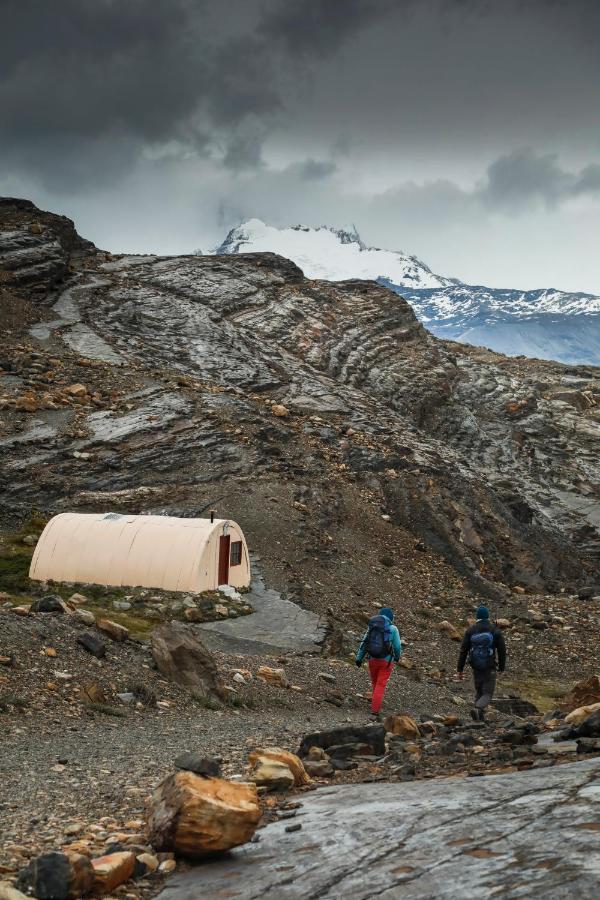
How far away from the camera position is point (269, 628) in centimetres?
2856

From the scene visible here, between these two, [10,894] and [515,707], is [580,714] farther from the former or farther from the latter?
[10,894]

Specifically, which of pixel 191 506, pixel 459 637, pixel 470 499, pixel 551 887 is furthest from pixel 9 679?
pixel 470 499

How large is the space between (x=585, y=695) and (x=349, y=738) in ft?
25.8

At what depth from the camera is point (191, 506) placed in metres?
39.0

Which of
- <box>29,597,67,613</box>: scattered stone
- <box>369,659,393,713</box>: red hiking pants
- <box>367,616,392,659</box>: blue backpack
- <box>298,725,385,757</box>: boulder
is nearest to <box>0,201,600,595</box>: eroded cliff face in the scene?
<box>369,659,393,713</box>: red hiking pants

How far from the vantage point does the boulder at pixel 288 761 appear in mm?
11117

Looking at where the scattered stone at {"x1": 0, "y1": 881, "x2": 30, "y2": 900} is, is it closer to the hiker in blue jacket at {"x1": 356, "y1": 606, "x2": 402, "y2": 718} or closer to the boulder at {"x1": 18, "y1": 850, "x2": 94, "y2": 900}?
the boulder at {"x1": 18, "y1": 850, "x2": 94, "y2": 900}

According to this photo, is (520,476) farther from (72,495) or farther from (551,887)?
(551,887)

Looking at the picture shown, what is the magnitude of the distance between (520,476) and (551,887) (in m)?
54.1

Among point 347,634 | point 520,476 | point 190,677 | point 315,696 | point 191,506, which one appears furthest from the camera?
point 520,476

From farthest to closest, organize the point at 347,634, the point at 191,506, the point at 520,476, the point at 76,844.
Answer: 1. the point at 520,476
2. the point at 191,506
3. the point at 347,634
4. the point at 76,844

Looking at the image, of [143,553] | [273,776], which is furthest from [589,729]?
[143,553]

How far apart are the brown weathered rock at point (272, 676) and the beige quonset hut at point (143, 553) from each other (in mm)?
9280

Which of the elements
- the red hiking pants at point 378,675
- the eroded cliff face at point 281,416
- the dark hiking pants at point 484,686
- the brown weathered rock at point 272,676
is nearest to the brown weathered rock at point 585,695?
the dark hiking pants at point 484,686
